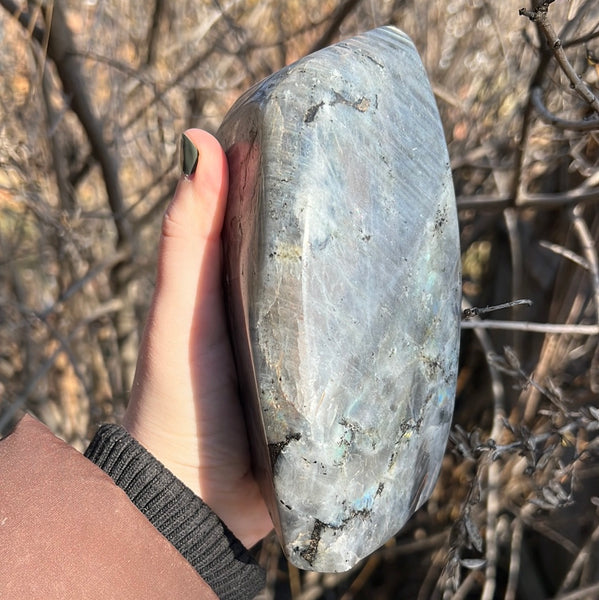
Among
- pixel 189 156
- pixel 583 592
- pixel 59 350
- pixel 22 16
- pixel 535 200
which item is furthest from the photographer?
pixel 59 350

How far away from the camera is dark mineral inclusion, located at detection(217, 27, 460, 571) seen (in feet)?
2.87

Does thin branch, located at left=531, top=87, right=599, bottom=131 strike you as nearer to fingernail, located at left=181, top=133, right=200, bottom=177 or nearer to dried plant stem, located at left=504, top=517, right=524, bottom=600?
fingernail, located at left=181, top=133, right=200, bottom=177

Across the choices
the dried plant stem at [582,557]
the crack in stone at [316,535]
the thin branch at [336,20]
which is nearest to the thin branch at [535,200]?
the thin branch at [336,20]

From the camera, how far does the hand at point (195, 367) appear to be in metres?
1.06

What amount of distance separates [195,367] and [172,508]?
26 centimetres

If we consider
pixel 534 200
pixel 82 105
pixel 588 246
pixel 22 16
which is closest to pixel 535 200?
pixel 534 200

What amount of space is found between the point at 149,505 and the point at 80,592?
0.21m

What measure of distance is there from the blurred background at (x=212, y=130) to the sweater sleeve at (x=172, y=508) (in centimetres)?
80

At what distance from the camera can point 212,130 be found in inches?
91.4

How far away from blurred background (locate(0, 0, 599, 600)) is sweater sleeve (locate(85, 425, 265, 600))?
0.80 metres

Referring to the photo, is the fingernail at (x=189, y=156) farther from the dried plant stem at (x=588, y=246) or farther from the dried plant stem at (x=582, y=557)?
the dried plant stem at (x=582, y=557)

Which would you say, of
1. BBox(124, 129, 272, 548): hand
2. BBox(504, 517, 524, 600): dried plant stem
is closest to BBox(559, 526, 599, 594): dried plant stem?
BBox(504, 517, 524, 600): dried plant stem

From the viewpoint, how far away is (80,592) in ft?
2.88

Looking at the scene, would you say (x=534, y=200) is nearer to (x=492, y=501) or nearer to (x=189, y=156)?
(x=492, y=501)
